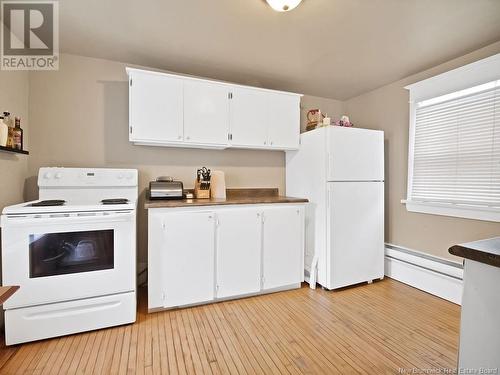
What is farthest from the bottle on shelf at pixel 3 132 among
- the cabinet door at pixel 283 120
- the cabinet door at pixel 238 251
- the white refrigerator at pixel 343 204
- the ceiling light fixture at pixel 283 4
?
the white refrigerator at pixel 343 204

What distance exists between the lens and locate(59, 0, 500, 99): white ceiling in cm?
175

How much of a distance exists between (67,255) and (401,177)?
3.40 meters

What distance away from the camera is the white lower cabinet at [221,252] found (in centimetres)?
216

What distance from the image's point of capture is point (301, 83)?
3.07 meters

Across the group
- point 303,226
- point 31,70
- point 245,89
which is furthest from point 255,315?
point 31,70

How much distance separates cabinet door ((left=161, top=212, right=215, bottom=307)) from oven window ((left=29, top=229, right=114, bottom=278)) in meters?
0.43

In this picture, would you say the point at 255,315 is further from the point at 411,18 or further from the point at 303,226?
the point at 411,18

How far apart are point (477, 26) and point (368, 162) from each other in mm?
1371

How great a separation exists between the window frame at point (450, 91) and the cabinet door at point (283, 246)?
4.34 ft

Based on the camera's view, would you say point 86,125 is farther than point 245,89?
No

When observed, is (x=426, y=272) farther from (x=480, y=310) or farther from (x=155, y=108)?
(x=155, y=108)

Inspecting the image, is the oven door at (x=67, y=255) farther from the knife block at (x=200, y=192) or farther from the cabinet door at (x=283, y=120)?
the cabinet door at (x=283, y=120)

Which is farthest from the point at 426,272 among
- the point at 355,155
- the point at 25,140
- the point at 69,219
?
the point at 25,140

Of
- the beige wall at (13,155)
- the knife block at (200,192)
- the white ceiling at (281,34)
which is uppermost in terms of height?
the white ceiling at (281,34)
